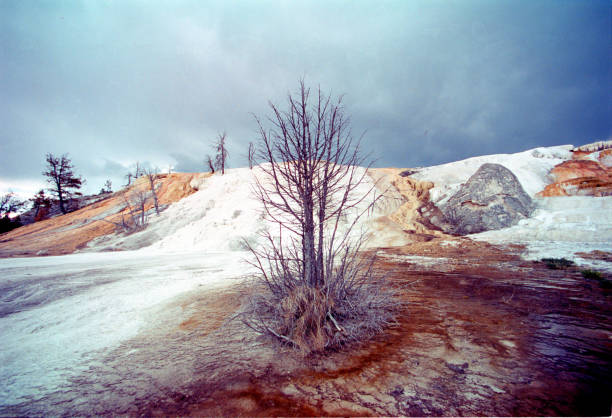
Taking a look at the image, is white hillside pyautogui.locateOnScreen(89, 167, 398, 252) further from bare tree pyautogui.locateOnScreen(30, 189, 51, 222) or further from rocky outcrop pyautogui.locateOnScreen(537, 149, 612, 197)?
bare tree pyautogui.locateOnScreen(30, 189, 51, 222)

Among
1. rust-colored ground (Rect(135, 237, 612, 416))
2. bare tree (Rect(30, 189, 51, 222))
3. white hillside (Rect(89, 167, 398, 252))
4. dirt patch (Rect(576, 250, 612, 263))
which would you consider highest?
bare tree (Rect(30, 189, 51, 222))

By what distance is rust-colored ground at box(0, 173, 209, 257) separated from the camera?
18.7 m

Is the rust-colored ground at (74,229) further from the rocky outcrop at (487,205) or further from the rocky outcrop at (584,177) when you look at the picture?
the rocky outcrop at (584,177)

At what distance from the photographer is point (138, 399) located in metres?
2.48

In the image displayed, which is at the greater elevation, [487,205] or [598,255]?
[487,205]

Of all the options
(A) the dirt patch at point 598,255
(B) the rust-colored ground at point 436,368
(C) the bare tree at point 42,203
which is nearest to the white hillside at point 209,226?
(A) the dirt patch at point 598,255

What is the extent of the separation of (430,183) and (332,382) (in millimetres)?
24774

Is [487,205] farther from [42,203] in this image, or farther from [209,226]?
[42,203]

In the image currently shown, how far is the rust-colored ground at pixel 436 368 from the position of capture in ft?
7.35

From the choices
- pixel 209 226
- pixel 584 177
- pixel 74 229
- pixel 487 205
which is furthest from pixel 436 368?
pixel 74 229

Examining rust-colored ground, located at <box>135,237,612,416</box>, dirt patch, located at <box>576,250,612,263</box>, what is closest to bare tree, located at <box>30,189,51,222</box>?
rust-colored ground, located at <box>135,237,612,416</box>

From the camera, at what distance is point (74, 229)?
23.8 m

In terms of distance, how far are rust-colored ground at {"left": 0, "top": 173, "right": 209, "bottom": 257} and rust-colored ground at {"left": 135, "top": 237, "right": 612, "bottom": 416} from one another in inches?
876

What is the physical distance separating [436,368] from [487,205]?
56.1 ft
